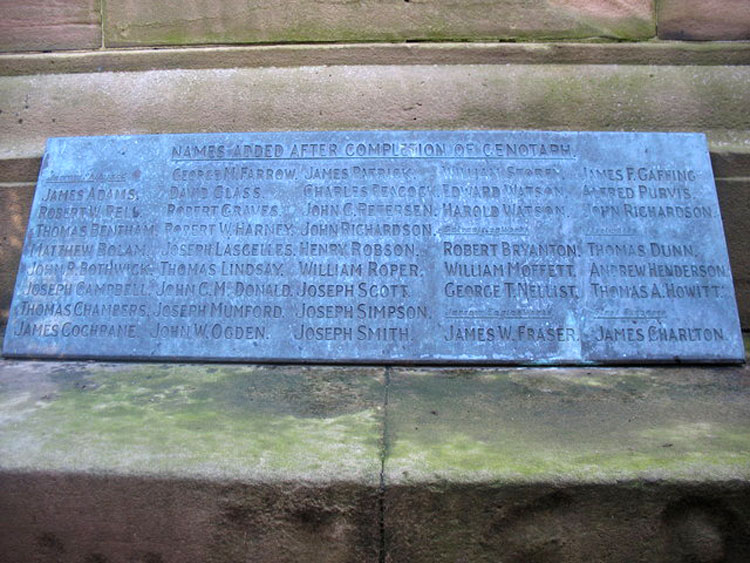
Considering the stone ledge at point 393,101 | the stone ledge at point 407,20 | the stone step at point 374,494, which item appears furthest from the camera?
the stone ledge at point 407,20

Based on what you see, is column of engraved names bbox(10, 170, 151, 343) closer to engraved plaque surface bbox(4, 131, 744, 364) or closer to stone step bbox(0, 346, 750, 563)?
engraved plaque surface bbox(4, 131, 744, 364)

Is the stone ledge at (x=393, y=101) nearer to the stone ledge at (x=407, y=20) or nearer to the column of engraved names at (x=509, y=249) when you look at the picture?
the stone ledge at (x=407, y=20)

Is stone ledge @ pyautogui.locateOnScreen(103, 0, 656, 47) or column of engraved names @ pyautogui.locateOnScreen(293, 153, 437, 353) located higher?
stone ledge @ pyautogui.locateOnScreen(103, 0, 656, 47)

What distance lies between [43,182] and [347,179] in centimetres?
155

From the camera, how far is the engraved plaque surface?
94.1 inches

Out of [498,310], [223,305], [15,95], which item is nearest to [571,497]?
[498,310]

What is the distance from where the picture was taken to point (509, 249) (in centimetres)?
250

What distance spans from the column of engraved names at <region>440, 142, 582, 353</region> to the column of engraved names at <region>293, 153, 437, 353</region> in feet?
0.45

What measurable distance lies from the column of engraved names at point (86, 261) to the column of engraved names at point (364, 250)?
0.77 meters

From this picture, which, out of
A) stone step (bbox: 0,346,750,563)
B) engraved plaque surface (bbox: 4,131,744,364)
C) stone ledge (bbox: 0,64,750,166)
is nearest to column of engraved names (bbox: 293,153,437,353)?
engraved plaque surface (bbox: 4,131,744,364)

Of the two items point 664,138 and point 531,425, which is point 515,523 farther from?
point 664,138

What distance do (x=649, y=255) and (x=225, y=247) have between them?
6.43ft

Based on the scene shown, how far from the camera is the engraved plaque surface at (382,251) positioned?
2.39 meters

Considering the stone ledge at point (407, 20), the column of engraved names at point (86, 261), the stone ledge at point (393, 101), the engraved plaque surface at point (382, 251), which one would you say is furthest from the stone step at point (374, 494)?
the stone ledge at point (407, 20)
